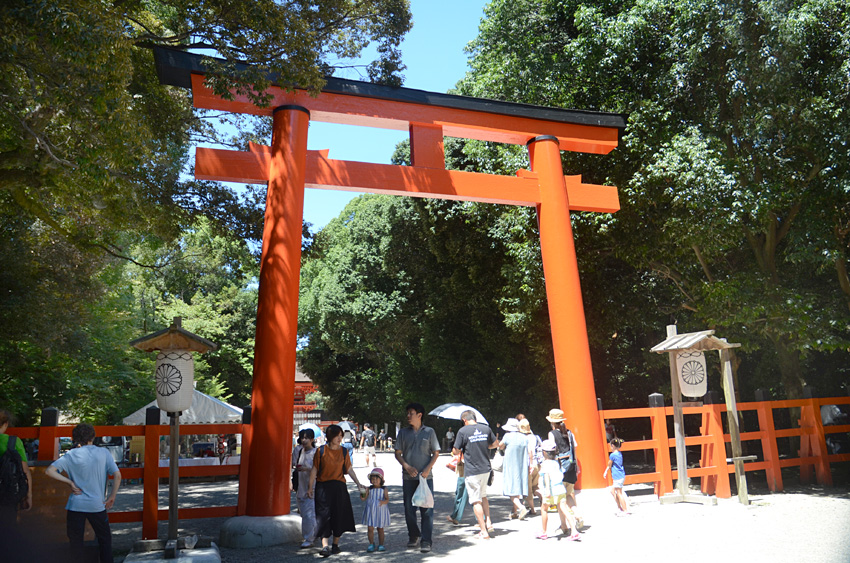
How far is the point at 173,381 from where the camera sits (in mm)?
6754

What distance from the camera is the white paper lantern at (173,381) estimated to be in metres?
6.71

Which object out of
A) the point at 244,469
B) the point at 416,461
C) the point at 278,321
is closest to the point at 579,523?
the point at 416,461

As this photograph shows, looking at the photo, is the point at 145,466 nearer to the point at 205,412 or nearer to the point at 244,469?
the point at 244,469

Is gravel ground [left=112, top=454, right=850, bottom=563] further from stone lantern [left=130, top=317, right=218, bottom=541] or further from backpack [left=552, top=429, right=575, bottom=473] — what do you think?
stone lantern [left=130, top=317, right=218, bottom=541]

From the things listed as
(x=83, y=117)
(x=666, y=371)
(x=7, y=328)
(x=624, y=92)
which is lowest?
(x=666, y=371)

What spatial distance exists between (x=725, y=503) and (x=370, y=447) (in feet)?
43.6

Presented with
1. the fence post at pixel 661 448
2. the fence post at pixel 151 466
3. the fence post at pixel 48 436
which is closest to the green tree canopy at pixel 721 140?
the fence post at pixel 661 448

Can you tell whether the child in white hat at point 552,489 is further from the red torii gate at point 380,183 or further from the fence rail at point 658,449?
the fence rail at point 658,449

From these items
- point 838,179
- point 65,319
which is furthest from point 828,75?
point 65,319

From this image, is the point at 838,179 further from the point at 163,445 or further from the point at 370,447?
the point at 163,445

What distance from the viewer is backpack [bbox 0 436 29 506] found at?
17.4ft

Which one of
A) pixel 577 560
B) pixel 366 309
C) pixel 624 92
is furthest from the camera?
pixel 366 309

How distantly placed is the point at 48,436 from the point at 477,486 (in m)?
4.82

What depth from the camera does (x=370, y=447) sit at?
20328 millimetres
